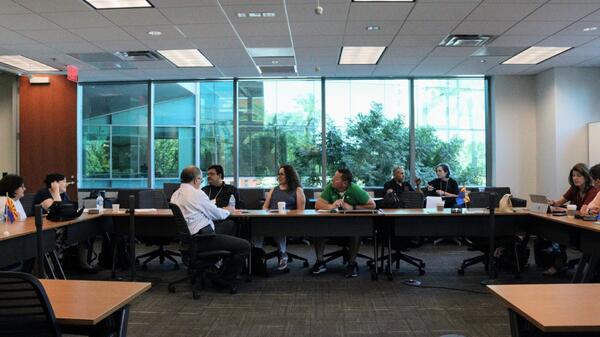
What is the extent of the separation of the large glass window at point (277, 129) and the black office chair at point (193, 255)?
14.8 feet

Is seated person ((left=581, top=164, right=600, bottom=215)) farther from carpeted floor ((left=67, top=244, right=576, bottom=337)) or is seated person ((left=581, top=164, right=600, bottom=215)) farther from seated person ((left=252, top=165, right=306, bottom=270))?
seated person ((left=252, top=165, right=306, bottom=270))

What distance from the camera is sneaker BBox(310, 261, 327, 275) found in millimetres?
5520

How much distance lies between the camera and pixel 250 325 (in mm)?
3719

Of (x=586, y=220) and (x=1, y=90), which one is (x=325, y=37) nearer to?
(x=586, y=220)

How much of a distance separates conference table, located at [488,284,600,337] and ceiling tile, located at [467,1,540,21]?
365 cm

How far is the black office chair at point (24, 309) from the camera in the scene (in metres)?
1.72

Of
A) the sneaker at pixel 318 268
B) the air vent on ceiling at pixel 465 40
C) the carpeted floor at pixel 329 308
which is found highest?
the air vent on ceiling at pixel 465 40

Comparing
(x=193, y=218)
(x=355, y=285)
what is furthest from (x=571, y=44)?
(x=193, y=218)

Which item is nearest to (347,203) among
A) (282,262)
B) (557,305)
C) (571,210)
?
(282,262)

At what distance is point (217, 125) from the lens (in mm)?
9219

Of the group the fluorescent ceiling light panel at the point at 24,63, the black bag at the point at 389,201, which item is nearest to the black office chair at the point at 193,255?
the black bag at the point at 389,201

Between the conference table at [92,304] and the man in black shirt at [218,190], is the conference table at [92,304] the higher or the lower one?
the lower one

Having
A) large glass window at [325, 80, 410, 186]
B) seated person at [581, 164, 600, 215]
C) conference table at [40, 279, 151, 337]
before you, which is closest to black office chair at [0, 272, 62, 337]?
conference table at [40, 279, 151, 337]

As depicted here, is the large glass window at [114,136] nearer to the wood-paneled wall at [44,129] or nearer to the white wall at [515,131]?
the wood-paneled wall at [44,129]
